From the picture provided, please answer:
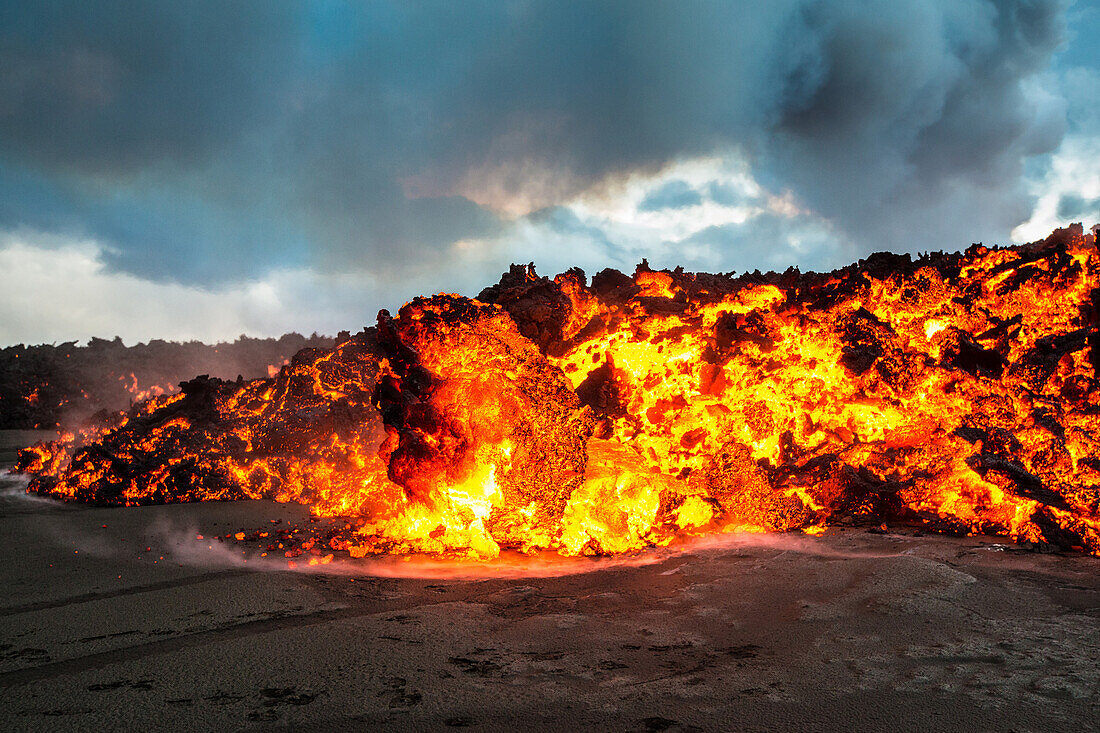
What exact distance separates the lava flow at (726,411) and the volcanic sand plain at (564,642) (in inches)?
33.3

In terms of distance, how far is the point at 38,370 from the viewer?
860 inches

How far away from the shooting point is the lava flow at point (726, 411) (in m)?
6.30

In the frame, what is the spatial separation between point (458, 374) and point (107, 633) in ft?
12.6

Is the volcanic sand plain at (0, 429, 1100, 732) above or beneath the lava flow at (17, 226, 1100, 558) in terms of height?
beneath

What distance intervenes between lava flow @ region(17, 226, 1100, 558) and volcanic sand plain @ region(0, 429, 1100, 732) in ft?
2.78

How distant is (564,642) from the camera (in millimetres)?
3602

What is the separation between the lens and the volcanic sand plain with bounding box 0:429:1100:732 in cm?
266

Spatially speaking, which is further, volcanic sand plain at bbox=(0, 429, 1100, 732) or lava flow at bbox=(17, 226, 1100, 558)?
lava flow at bbox=(17, 226, 1100, 558)

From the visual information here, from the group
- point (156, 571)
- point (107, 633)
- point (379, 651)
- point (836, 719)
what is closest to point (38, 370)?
point (156, 571)

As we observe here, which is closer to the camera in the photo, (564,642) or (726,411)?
(564,642)

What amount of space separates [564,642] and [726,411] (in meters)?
4.93

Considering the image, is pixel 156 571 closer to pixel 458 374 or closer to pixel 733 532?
pixel 458 374

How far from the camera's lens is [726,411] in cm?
782

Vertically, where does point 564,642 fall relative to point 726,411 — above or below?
below
